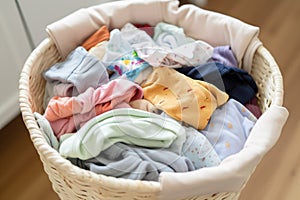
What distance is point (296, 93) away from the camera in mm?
1297

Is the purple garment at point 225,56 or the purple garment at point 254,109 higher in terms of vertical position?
the purple garment at point 225,56

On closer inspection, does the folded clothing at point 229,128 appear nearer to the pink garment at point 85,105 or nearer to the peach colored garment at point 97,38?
the pink garment at point 85,105

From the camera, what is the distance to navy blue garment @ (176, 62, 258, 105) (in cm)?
84

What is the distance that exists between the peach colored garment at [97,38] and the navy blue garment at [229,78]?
0.17 m

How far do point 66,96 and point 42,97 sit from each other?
0.09 metres

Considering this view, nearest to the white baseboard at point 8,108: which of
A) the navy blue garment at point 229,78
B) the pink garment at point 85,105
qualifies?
the pink garment at point 85,105

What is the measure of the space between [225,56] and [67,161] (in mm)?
401

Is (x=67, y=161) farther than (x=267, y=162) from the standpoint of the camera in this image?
No

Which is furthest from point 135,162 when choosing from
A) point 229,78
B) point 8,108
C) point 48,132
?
point 8,108

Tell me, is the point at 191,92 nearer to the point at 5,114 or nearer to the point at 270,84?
the point at 270,84

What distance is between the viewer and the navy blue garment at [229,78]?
2.75ft

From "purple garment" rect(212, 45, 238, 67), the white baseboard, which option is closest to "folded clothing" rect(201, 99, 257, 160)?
"purple garment" rect(212, 45, 238, 67)

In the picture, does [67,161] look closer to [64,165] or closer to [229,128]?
[64,165]

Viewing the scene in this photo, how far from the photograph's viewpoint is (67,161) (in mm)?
649
